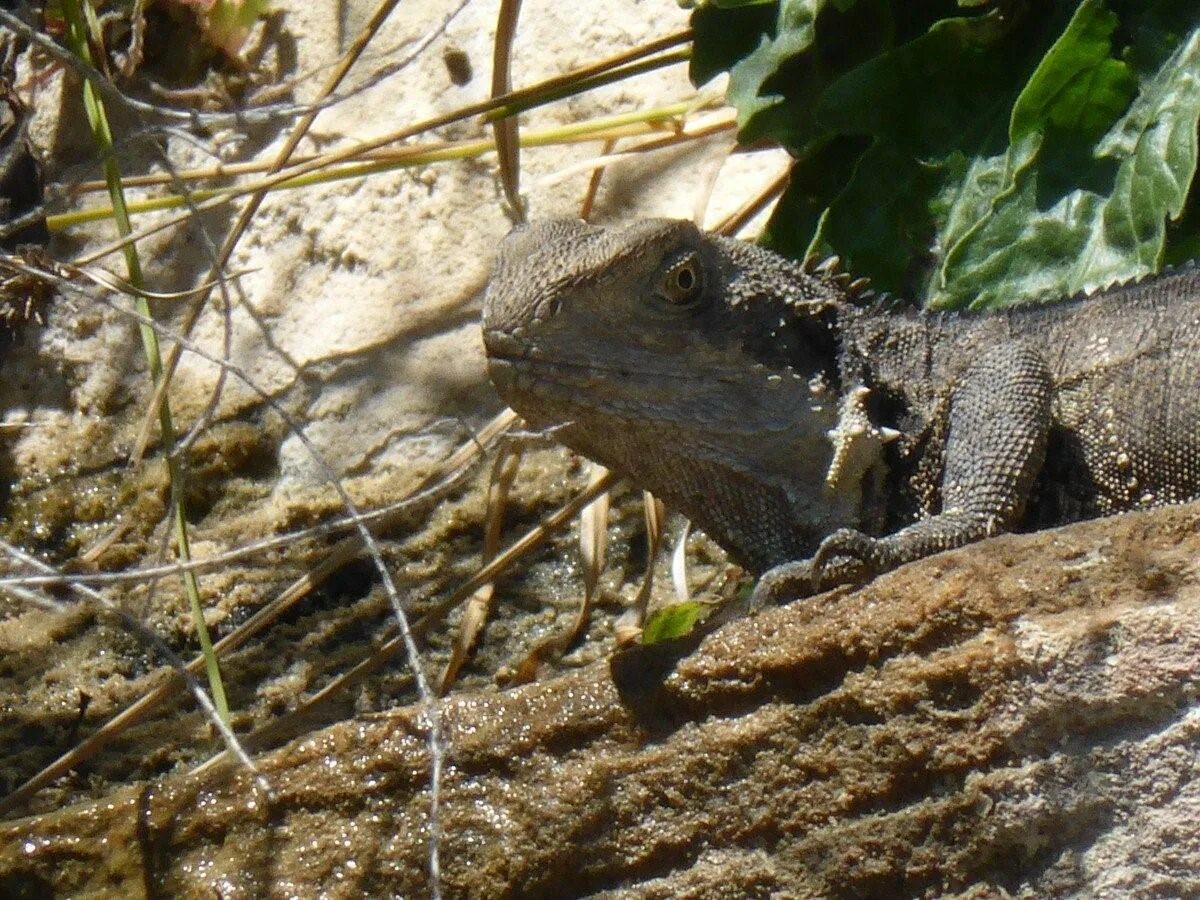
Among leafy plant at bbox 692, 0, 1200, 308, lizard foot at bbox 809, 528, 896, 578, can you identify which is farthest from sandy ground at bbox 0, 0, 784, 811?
lizard foot at bbox 809, 528, 896, 578

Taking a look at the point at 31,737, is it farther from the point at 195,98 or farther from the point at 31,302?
the point at 195,98

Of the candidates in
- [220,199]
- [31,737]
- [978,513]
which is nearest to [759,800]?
[978,513]

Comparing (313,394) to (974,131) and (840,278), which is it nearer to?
(840,278)

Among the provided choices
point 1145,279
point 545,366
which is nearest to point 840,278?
point 1145,279

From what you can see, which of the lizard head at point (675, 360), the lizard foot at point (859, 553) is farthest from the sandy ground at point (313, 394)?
the lizard foot at point (859, 553)

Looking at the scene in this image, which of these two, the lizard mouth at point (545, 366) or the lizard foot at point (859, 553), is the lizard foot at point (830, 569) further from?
the lizard mouth at point (545, 366)

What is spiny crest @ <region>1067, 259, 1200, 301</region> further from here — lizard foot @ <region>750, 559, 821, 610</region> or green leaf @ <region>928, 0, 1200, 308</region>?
lizard foot @ <region>750, 559, 821, 610</region>
